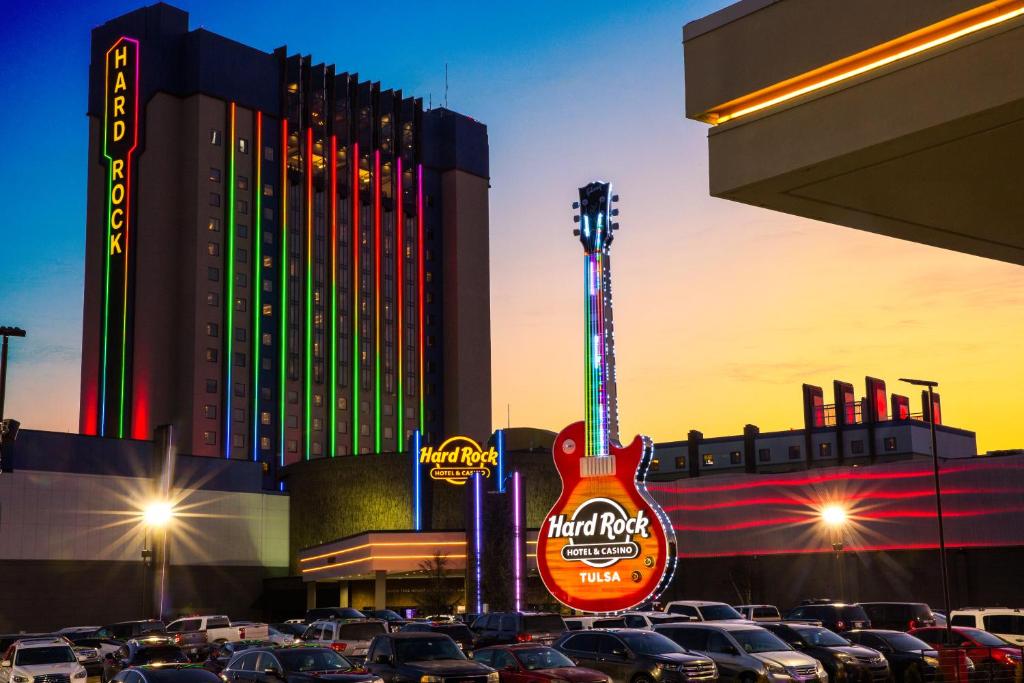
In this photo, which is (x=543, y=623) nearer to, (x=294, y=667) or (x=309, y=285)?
(x=294, y=667)

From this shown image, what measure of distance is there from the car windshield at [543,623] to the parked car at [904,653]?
8.28 m

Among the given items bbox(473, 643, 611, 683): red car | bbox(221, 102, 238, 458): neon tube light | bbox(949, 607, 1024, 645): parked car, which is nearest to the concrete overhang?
bbox(473, 643, 611, 683): red car

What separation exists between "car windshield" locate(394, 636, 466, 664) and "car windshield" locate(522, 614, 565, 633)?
374 inches

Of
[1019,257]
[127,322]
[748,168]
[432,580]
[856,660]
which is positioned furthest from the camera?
[127,322]

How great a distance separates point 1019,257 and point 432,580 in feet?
208

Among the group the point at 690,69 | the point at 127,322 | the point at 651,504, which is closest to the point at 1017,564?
the point at 651,504

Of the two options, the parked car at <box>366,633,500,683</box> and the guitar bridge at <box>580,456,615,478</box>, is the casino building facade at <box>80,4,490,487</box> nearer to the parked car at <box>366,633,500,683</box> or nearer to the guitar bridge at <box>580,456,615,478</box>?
the guitar bridge at <box>580,456,615,478</box>

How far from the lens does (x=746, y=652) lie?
2742 cm

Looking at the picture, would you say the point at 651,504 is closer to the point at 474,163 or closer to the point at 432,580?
the point at 432,580

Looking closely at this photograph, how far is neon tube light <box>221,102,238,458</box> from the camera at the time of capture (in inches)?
4382

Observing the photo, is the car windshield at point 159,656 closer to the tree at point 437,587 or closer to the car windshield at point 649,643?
the car windshield at point 649,643

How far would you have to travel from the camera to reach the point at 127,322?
110 m

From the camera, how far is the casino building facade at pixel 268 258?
11088 centimetres

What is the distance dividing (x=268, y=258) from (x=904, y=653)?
95.1 metres
